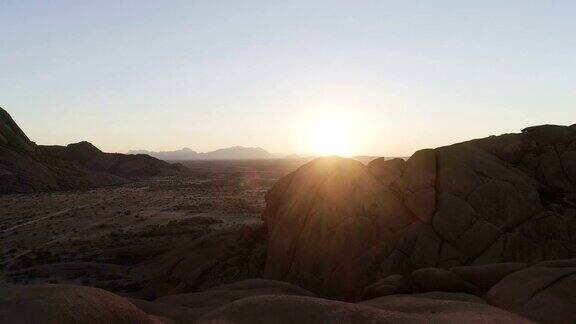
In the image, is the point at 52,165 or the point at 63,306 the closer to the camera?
the point at 63,306

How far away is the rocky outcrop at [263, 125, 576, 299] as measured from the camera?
16.8m

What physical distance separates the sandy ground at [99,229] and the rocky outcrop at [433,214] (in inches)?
502

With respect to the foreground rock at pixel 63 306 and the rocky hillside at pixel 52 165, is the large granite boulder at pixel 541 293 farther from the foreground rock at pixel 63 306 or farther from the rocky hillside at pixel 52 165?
the rocky hillside at pixel 52 165

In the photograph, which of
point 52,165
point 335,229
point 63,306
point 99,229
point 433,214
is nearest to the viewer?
point 63,306

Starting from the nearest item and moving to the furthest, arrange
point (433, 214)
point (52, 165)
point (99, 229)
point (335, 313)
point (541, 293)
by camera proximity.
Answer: point (335, 313) < point (541, 293) < point (433, 214) < point (99, 229) < point (52, 165)

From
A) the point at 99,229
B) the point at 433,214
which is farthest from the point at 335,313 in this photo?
the point at 99,229

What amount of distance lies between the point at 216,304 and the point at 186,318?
182cm

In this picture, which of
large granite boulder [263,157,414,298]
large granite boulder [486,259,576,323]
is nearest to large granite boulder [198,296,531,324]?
large granite boulder [486,259,576,323]

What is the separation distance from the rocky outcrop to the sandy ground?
12.8 metres

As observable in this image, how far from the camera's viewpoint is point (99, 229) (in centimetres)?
4922

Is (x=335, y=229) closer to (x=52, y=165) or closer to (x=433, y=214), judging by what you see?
(x=433, y=214)

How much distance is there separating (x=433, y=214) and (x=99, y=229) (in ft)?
137

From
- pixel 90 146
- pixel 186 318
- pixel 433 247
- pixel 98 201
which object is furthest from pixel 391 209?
pixel 90 146

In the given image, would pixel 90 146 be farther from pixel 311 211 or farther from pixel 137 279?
pixel 311 211
